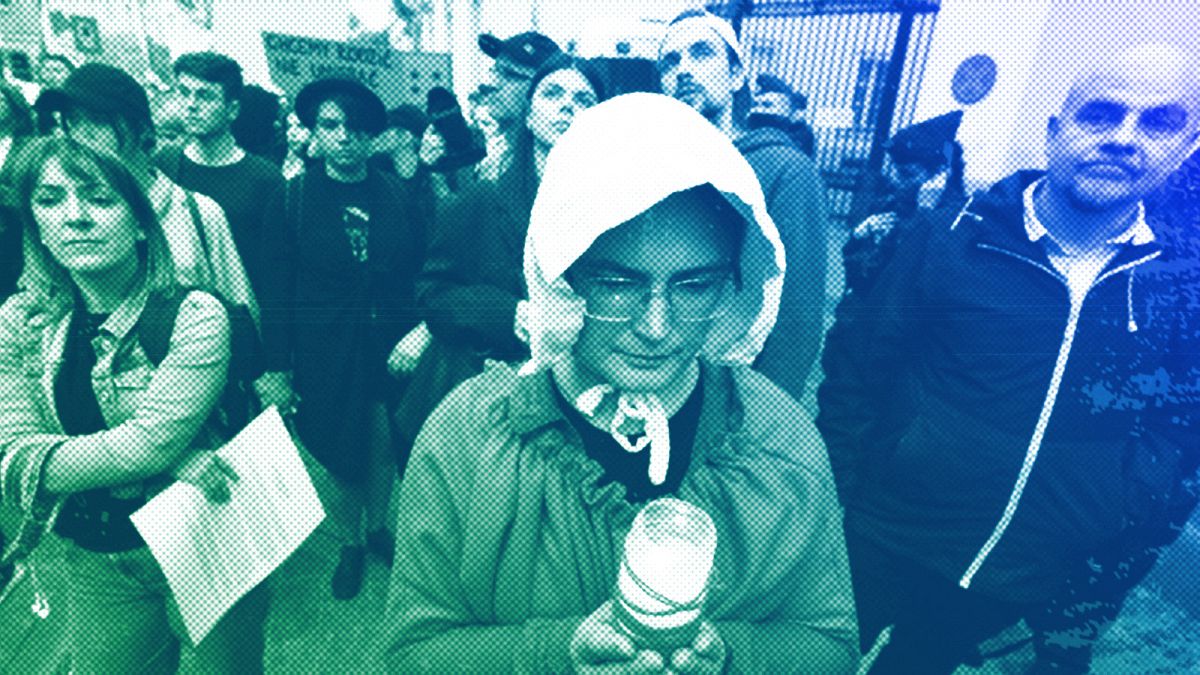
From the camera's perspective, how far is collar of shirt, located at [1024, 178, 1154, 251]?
1643 millimetres

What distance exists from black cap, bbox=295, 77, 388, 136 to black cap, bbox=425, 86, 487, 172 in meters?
1.11

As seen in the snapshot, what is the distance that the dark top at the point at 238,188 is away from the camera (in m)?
2.74

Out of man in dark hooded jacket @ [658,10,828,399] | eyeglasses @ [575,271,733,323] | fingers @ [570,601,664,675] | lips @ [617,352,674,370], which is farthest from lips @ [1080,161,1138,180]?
fingers @ [570,601,664,675]

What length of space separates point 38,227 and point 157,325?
32 cm

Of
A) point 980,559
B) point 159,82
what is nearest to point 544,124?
point 980,559

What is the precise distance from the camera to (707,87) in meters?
2.50

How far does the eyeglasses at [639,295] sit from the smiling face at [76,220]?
1187mm

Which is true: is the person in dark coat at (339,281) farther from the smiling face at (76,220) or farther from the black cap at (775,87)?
the black cap at (775,87)

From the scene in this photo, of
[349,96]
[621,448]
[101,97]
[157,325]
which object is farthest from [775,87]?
[157,325]

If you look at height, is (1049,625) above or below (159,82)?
below

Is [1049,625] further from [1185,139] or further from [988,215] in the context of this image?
[1185,139]

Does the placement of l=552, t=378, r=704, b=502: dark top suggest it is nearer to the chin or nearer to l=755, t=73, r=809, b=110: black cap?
the chin

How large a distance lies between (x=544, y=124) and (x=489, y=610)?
1601mm

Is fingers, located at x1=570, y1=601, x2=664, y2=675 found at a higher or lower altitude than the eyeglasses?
lower
